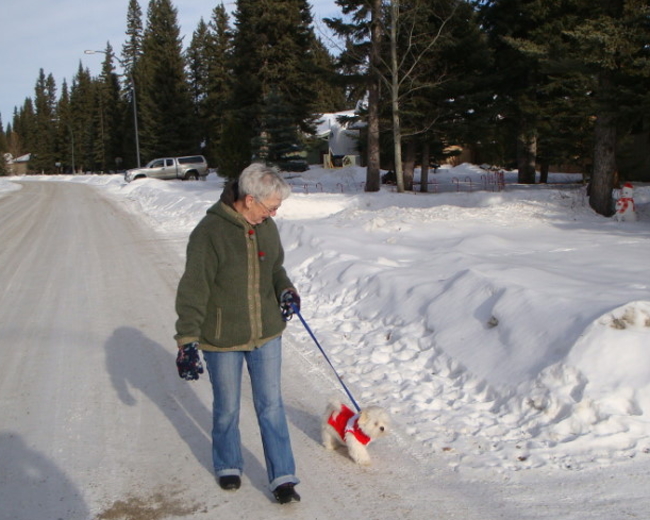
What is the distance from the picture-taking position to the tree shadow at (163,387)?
4391 millimetres

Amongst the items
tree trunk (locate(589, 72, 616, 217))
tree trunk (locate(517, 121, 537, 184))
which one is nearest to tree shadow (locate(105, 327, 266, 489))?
tree trunk (locate(589, 72, 616, 217))

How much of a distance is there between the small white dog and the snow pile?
1.44 ft

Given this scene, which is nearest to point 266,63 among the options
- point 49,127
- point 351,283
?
point 351,283

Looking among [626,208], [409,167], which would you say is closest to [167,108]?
[409,167]

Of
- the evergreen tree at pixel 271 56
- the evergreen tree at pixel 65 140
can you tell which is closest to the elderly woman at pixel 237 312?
the evergreen tree at pixel 271 56

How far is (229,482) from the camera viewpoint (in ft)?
12.4

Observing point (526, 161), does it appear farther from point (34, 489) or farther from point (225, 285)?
point (34, 489)

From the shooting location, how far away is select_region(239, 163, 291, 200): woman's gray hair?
349 centimetres

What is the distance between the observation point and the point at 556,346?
5203 mm

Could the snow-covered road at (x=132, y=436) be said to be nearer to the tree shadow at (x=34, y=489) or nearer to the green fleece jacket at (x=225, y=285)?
the tree shadow at (x=34, y=489)

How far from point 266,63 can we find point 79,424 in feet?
108

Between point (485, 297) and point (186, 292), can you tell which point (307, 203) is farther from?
point (186, 292)

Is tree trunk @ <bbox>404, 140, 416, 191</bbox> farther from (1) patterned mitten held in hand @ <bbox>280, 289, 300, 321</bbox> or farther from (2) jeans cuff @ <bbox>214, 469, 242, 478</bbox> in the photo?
(2) jeans cuff @ <bbox>214, 469, 242, 478</bbox>

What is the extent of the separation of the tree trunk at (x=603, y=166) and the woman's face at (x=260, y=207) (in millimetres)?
13727
